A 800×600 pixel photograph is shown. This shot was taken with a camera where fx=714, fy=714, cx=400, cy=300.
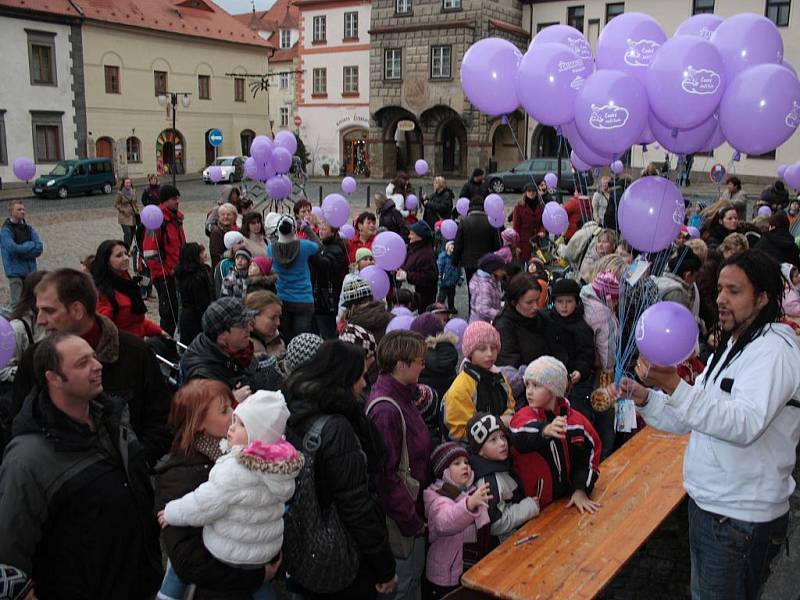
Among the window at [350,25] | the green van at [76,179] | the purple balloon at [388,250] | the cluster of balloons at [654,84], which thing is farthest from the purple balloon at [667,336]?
the window at [350,25]

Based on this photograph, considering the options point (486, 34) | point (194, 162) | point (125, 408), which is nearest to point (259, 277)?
point (125, 408)

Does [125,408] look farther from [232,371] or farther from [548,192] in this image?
A: [548,192]

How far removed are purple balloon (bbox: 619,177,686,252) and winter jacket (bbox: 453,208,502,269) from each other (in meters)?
3.66

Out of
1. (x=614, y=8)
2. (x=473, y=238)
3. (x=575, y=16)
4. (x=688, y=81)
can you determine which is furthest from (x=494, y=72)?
(x=575, y=16)

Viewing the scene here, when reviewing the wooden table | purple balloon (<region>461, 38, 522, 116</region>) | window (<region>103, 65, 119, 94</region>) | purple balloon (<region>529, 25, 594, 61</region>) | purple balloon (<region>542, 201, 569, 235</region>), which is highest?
window (<region>103, 65, 119, 94</region>)

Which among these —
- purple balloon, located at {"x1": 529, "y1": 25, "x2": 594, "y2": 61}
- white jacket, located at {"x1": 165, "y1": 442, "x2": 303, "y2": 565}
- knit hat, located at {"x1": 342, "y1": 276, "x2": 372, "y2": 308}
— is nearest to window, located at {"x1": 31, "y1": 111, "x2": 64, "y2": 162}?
knit hat, located at {"x1": 342, "y1": 276, "x2": 372, "y2": 308}

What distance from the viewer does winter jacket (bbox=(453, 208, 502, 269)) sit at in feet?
27.7

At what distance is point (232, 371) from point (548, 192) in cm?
982

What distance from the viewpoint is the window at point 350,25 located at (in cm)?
3847

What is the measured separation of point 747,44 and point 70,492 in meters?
4.75

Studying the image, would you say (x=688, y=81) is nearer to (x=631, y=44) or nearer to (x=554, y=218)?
(x=631, y=44)

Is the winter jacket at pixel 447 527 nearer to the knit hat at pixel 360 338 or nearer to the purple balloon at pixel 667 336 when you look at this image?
the knit hat at pixel 360 338

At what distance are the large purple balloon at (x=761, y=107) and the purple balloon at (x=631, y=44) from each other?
623 mm

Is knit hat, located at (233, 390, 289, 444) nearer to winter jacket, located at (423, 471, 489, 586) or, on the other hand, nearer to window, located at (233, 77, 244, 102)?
winter jacket, located at (423, 471, 489, 586)
